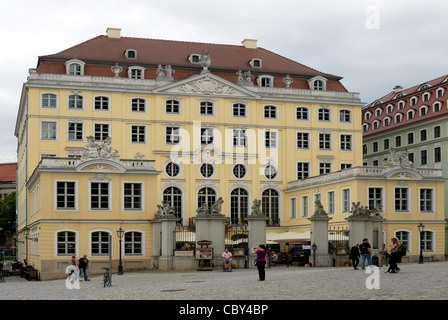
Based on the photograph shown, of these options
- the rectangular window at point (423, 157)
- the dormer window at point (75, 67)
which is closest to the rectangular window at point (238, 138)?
the dormer window at point (75, 67)

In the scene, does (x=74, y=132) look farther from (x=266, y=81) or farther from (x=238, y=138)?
(x=266, y=81)

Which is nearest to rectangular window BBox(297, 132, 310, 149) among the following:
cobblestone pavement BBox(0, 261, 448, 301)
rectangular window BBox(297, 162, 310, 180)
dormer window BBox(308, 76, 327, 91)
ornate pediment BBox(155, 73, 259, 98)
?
rectangular window BBox(297, 162, 310, 180)

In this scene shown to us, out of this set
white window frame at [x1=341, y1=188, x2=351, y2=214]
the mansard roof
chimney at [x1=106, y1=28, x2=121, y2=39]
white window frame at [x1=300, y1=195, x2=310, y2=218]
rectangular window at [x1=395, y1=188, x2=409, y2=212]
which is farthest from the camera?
chimney at [x1=106, y1=28, x2=121, y2=39]

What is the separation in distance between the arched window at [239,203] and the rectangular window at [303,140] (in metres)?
7.27

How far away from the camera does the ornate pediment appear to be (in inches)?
2840

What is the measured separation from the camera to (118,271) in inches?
1889

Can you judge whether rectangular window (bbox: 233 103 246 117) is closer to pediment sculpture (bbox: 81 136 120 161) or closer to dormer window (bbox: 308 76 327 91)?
dormer window (bbox: 308 76 327 91)

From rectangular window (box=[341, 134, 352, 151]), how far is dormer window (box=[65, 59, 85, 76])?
25.8m

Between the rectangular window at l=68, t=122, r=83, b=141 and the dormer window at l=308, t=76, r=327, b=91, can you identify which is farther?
the dormer window at l=308, t=76, r=327, b=91

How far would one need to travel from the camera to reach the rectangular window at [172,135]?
71.6 m

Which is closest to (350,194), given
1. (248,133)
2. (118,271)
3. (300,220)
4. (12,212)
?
(300,220)

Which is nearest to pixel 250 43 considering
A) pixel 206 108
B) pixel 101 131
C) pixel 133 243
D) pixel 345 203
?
pixel 206 108

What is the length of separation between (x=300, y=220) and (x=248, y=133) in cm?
963

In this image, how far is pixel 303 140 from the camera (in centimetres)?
7581
